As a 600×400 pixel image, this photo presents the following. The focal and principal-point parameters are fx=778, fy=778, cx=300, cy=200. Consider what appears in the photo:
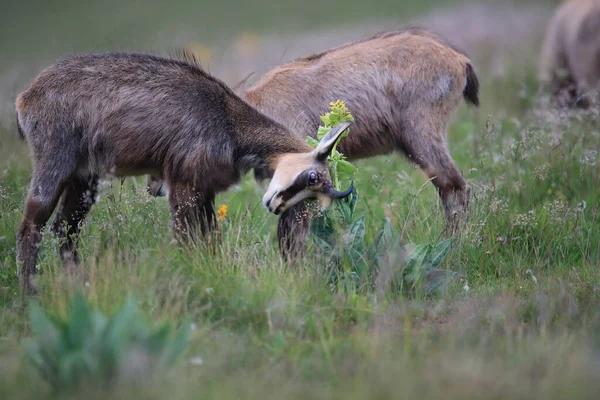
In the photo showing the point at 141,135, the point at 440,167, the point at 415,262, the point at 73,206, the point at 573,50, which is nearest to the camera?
the point at 415,262

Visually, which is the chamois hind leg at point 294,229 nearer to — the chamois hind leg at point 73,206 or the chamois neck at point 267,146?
the chamois neck at point 267,146

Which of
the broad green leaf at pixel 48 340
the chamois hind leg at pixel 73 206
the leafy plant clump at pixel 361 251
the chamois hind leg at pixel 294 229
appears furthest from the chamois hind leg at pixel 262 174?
the broad green leaf at pixel 48 340

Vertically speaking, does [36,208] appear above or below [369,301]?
above

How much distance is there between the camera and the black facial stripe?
19.1 ft

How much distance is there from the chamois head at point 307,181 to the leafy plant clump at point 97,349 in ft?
6.17

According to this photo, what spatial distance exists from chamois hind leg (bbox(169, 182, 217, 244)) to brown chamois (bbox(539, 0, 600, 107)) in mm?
6254

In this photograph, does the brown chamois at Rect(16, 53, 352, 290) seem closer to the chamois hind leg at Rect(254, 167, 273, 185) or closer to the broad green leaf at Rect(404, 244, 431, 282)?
the chamois hind leg at Rect(254, 167, 273, 185)

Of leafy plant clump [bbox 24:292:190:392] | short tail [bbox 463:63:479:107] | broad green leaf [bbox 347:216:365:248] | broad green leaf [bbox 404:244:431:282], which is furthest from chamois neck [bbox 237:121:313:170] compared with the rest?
leafy plant clump [bbox 24:292:190:392]

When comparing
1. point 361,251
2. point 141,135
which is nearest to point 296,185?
point 361,251

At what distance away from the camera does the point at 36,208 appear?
6.15m

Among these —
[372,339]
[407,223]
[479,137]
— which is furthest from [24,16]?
[372,339]

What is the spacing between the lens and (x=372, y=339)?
4.50 metres

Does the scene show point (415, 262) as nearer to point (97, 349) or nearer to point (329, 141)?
point (329, 141)

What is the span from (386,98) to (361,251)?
6.13ft
